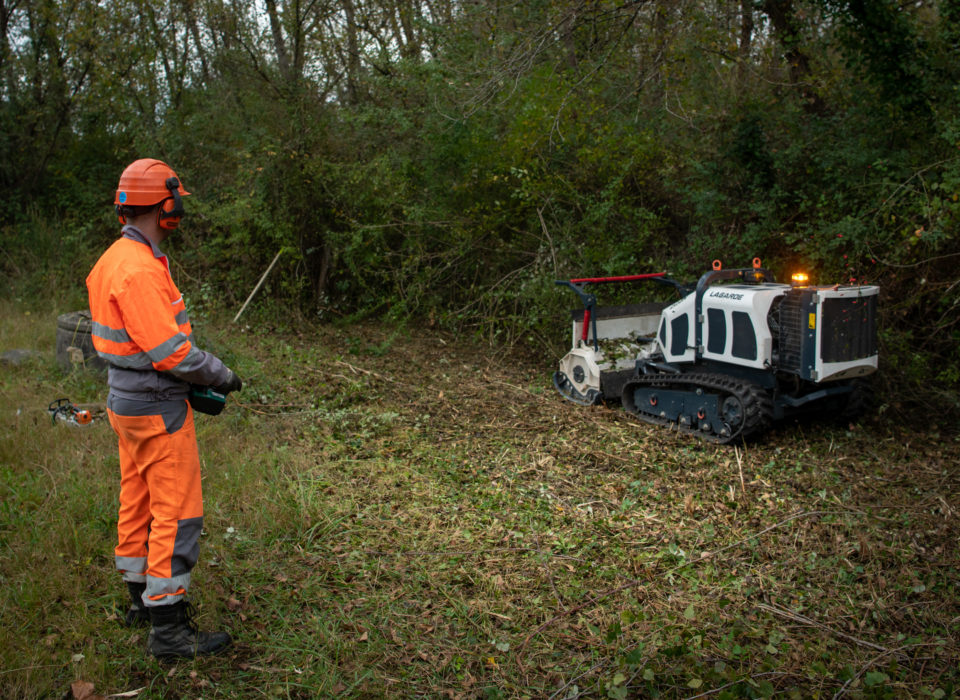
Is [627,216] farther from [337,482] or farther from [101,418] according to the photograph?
[101,418]

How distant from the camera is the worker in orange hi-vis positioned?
307cm

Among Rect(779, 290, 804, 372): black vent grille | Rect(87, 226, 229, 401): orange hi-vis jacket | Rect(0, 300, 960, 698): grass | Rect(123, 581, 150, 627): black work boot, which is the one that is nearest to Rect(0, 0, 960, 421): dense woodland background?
Rect(779, 290, 804, 372): black vent grille

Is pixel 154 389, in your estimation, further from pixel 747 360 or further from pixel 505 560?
pixel 747 360

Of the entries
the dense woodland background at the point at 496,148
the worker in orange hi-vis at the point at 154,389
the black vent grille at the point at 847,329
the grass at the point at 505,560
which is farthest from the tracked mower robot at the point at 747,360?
the worker in orange hi-vis at the point at 154,389

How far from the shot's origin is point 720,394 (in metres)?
6.30

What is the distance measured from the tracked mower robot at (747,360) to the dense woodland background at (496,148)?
4.03 feet

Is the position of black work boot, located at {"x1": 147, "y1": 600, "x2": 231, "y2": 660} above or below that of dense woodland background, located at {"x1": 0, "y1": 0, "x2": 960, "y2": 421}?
below

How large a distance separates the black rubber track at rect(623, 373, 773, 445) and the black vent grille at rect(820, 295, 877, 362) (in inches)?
23.5

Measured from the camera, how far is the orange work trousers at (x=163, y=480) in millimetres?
3143

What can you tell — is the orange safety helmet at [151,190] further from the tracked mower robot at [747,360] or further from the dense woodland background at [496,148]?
the dense woodland background at [496,148]

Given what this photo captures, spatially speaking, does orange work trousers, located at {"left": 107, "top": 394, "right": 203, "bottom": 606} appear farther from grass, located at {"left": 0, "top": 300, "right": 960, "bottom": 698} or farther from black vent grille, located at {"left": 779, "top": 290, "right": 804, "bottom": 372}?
black vent grille, located at {"left": 779, "top": 290, "right": 804, "bottom": 372}

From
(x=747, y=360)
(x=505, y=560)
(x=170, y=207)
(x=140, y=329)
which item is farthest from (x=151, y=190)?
(x=747, y=360)

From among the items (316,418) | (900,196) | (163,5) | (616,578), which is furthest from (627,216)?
(163,5)

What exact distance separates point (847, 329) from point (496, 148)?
18.0 feet
